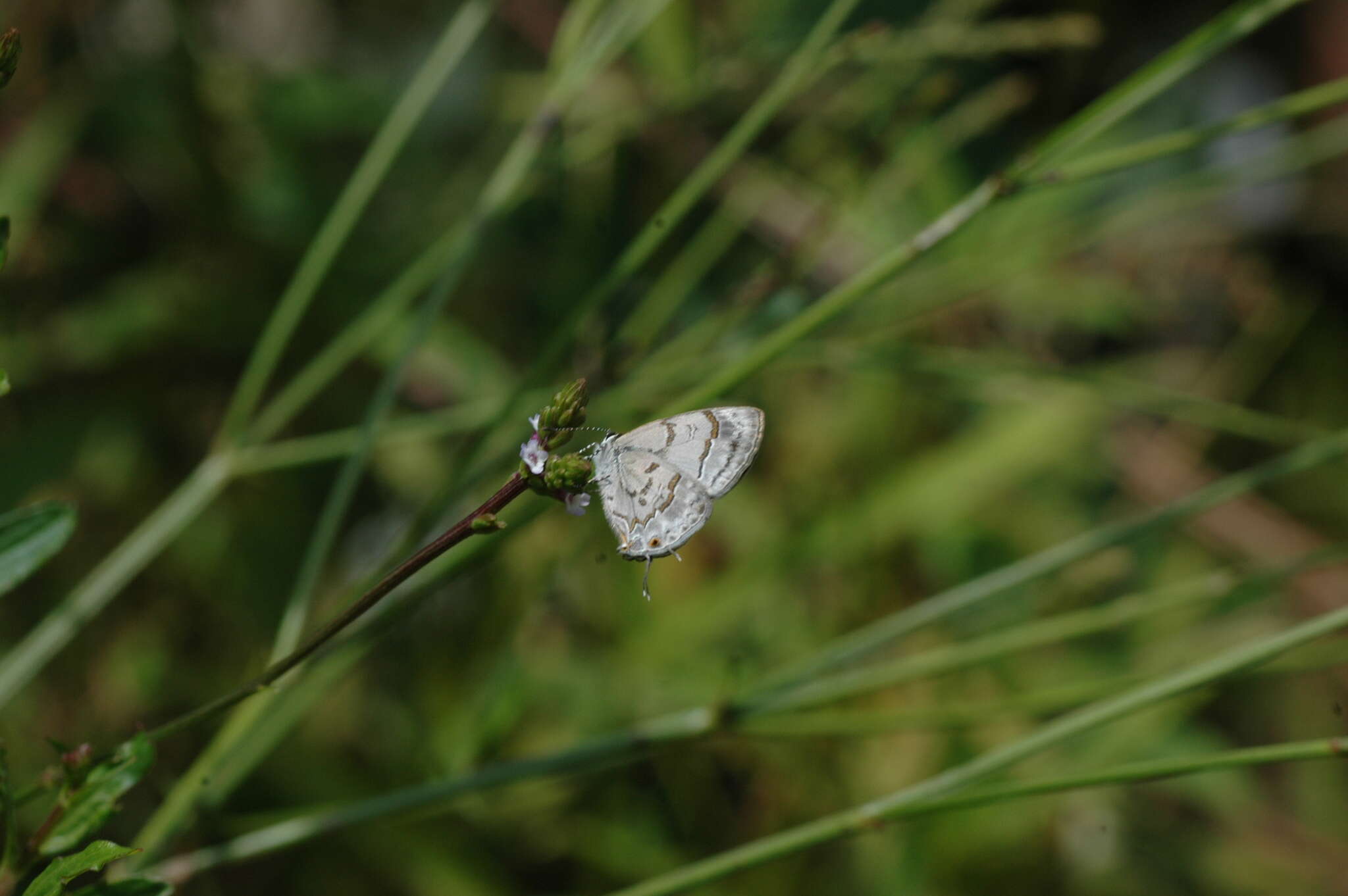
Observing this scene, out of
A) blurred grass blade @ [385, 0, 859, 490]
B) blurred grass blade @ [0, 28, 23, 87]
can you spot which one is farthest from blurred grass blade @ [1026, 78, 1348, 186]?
blurred grass blade @ [0, 28, 23, 87]

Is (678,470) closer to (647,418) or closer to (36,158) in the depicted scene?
(647,418)

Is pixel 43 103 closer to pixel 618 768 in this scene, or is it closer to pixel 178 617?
pixel 178 617

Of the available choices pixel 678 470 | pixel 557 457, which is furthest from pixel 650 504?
pixel 557 457

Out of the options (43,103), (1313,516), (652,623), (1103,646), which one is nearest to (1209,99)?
(1313,516)

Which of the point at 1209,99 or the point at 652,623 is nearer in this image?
the point at 652,623

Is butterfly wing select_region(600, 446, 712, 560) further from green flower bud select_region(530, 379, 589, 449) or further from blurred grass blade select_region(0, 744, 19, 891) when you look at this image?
blurred grass blade select_region(0, 744, 19, 891)

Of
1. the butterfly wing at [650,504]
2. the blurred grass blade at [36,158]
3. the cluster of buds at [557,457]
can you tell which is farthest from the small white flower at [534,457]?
the blurred grass blade at [36,158]
